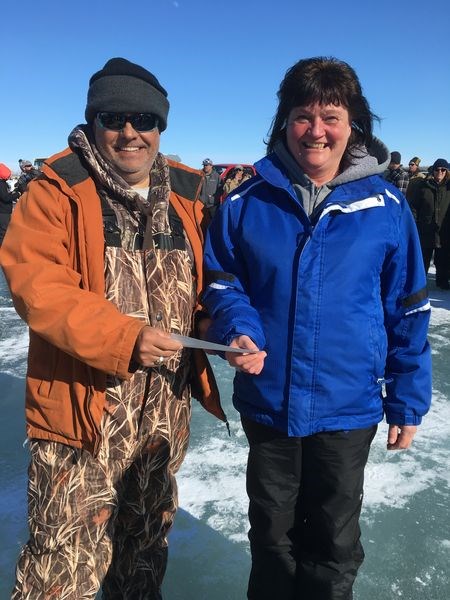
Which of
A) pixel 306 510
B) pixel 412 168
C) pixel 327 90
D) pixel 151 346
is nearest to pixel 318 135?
pixel 327 90

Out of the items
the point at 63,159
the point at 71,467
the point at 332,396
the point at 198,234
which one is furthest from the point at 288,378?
the point at 63,159

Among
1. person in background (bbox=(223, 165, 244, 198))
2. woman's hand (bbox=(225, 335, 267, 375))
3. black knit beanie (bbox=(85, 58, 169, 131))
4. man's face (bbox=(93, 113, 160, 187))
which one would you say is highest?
person in background (bbox=(223, 165, 244, 198))

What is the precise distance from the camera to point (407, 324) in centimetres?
157

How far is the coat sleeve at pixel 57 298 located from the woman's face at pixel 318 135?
75cm

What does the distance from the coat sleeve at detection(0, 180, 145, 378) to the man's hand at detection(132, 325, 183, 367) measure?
0.02m

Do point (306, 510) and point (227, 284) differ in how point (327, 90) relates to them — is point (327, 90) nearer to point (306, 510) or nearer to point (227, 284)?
point (227, 284)

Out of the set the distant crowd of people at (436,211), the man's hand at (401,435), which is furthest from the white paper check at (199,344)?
the distant crowd of people at (436,211)

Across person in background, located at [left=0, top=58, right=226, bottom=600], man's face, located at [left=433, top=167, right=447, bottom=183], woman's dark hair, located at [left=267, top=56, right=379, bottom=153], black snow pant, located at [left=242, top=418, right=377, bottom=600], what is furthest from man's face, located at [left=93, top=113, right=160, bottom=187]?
man's face, located at [left=433, top=167, right=447, bottom=183]

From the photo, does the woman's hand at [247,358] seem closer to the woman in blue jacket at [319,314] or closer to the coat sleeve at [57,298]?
the woman in blue jacket at [319,314]

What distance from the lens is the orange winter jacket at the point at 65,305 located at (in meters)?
1.33

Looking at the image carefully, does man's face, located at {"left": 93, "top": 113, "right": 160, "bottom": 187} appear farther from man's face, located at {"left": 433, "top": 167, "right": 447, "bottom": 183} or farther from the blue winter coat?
man's face, located at {"left": 433, "top": 167, "right": 447, "bottom": 183}

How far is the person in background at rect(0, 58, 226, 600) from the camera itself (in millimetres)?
1346

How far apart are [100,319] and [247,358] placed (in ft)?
1.45

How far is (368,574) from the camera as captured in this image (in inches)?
83.3
